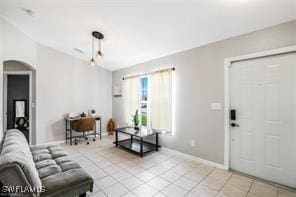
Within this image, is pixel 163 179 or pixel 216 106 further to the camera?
pixel 216 106

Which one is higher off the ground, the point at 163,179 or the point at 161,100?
the point at 161,100

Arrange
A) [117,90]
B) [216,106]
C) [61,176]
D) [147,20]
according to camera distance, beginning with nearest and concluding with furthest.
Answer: [61,176], [147,20], [216,106], [117,90]

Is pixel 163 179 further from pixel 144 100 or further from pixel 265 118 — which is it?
pixel 144 100

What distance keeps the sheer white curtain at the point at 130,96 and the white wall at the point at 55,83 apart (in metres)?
1.01

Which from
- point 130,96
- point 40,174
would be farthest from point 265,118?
point 130,96

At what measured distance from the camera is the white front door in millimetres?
2252

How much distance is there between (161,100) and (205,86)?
119 centimetres

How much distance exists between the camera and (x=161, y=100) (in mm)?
3936

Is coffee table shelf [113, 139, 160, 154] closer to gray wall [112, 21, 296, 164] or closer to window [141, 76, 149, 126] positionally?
gray wall [112, 21, 296, 164]

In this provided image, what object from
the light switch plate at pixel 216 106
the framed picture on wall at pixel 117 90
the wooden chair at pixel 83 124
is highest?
the framed picture on wall at pixel 117 90

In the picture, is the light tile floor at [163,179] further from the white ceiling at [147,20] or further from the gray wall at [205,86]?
the white ceiling at [147,20]

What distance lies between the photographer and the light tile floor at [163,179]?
2169 millimetres

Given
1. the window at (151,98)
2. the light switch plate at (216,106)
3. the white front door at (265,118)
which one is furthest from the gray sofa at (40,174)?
the white front door at (265,118)

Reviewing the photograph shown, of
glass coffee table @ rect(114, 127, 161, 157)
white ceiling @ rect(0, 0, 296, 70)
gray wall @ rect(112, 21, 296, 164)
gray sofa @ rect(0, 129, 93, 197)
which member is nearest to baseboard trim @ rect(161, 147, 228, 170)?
gray wall @ rect(112, 21, 296, 164)
